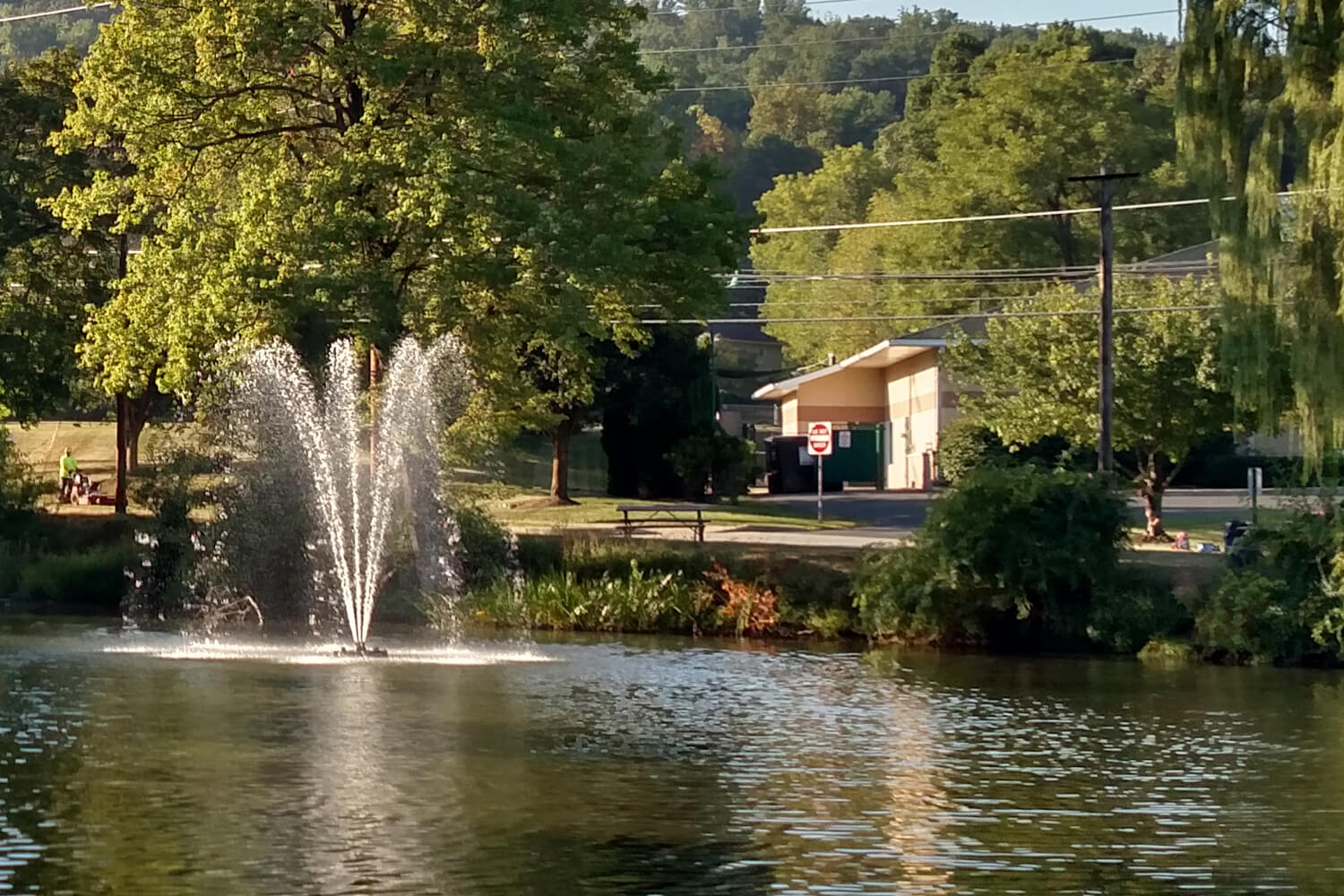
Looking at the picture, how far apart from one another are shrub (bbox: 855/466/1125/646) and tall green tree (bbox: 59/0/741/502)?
8112 millimetres

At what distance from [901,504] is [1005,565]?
27.3m

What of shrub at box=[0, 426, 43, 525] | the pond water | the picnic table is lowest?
the pond water

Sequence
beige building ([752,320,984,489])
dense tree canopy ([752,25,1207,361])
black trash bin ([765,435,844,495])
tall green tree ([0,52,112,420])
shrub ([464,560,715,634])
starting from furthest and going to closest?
dense tree canopy ([752,25,1207,361]), black trash bin ([765,435,844,495]), beige building ([752,320,984,489]), tall green tree ([0,52,112,420]), shrub ([464,560,715,634])

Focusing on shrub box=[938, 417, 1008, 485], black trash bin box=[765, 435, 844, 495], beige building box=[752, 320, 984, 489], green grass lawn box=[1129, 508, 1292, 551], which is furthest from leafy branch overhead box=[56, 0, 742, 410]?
black trash bin box=[765, 435, 844, 495]

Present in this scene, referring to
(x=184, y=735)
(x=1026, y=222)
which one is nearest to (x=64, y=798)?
(x=184, y=735)

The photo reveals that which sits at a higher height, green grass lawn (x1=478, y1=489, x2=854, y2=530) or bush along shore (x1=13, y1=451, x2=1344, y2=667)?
green grass lawn (x1=478, y1=489, x2=854, y2=530)

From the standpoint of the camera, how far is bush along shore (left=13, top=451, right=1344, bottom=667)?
31297 millimetres

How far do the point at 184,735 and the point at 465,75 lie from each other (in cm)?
1890

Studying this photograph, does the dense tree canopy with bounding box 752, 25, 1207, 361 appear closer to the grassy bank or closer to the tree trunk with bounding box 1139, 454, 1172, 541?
the tree trunk with bounding box 1139, 454, 1172, 541

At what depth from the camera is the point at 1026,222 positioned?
85438 mm

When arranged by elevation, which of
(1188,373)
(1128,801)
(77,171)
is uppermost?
(77,171)

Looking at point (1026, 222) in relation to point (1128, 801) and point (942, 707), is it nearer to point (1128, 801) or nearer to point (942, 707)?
point (942, 707)

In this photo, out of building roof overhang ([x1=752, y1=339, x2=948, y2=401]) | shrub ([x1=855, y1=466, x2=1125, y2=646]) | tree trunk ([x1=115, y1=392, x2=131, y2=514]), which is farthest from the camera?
building roof overhang ([x1=752, y1=339, x2=948, y2=401])

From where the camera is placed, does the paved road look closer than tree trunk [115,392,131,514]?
No
